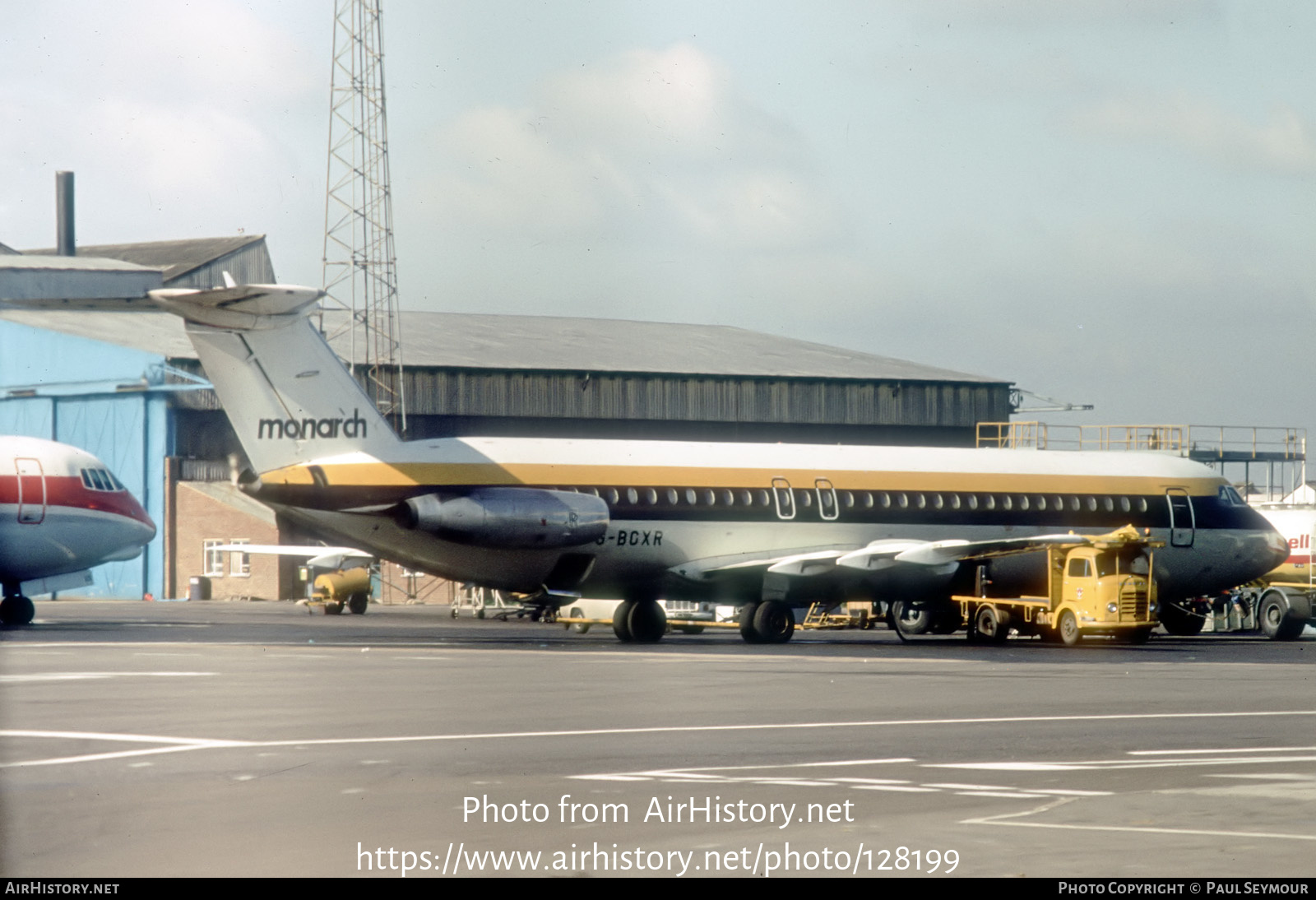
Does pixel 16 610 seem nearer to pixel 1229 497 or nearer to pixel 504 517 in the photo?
pixel 504 517

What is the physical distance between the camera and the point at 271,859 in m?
8.99

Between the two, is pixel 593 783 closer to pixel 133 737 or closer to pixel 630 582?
pixel 133 737

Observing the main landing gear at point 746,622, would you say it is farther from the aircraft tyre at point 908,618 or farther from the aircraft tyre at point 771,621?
the aircraft tyre at point 908,618

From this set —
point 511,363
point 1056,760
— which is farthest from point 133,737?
point 511,363

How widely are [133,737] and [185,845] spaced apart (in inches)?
252

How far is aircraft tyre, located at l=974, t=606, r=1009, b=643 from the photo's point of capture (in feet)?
121

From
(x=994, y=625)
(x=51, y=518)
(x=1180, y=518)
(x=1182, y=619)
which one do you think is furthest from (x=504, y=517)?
(x=1182, y=619)

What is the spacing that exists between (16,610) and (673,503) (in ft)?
57.5

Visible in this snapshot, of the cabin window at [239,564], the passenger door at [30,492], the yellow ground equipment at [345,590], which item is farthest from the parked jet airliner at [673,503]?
the cabin window at [239,564]

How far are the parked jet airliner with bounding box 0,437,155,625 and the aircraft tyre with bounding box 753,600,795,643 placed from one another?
1718cm

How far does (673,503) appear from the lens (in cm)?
3559

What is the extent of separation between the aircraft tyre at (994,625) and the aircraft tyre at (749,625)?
4.90 m

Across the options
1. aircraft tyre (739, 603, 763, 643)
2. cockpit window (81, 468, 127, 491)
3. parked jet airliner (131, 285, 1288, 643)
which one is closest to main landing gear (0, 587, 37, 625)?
cockpit window (81, 468, 127, 491)

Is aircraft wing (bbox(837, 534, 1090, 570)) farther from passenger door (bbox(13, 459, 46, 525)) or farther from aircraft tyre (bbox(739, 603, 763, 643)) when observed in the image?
passenger door (bbox(13, 459, 46, 525))
